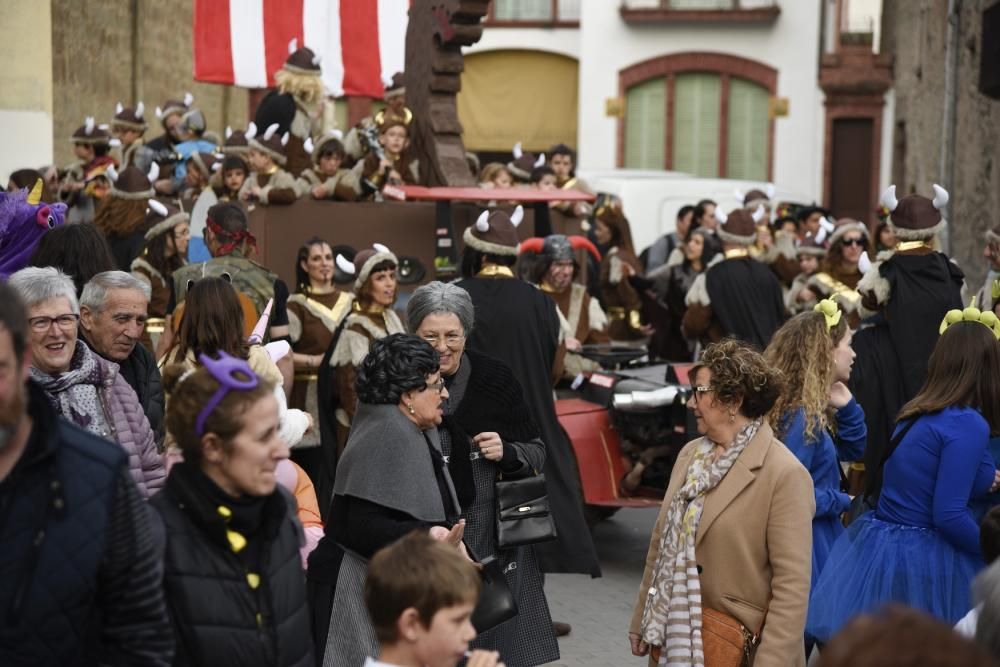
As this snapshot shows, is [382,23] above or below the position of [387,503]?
above

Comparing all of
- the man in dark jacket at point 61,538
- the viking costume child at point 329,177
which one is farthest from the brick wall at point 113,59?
the man in dark jacket at point 61,538

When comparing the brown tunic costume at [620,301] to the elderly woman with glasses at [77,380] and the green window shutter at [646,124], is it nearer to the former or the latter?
the elderly woman with glasses at [77,380]

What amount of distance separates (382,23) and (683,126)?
19865mm

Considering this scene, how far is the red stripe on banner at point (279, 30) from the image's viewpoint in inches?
533

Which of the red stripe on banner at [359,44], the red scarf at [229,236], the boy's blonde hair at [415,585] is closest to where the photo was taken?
the boy's blonde hair at [415,585]

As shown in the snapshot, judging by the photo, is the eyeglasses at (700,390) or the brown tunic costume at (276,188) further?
the brown tunic costume at (276,188)

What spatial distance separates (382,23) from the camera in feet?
46.0

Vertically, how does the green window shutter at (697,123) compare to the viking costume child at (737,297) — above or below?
above

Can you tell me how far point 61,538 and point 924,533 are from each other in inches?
126

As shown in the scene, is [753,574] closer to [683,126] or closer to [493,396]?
[493,396]

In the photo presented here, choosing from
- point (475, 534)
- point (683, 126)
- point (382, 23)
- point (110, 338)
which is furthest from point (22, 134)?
point (683, 126)

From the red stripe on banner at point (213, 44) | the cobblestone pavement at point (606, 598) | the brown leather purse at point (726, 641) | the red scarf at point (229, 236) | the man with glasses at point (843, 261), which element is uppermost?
the red stripe on banner at point (213, 44)

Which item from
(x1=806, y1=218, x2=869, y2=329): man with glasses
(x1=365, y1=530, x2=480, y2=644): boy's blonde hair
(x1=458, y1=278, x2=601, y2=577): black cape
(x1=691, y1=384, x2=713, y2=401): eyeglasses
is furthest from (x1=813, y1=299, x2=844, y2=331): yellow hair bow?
(x1=806, y1=218, x2=869, y2=329): man with glasses

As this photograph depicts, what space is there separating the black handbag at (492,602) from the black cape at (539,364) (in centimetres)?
229
